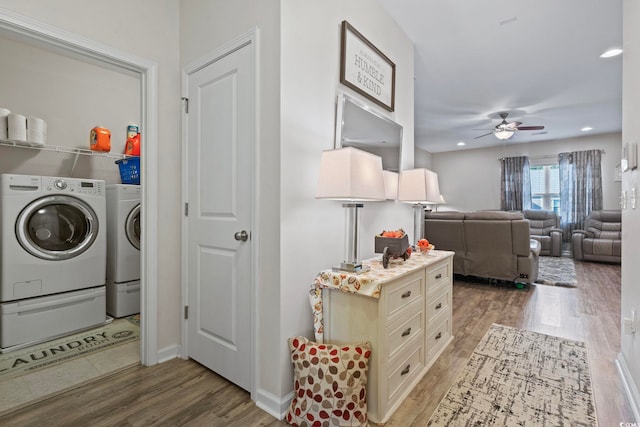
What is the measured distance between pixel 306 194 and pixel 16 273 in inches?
92.5

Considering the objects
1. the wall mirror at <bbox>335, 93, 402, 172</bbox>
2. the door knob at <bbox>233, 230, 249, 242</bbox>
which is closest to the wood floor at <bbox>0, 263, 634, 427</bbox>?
the door knob at <bbox>233, 230, 249, 242</bbox>

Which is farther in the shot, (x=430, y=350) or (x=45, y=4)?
(x=430, y=350)

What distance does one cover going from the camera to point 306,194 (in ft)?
5.83

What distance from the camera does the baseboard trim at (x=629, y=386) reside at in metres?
1.58

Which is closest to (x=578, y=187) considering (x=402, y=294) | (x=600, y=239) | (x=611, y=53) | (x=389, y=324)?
(x=600, y=239)

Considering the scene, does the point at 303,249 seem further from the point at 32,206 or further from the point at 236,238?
the point at 32,206

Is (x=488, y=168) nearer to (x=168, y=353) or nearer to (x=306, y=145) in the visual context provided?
(x=306, y=145)

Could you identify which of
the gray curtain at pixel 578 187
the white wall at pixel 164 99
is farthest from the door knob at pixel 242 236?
the gray curtain at pixel 578 187

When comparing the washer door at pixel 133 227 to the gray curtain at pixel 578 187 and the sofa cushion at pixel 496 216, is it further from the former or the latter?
the gray curtain at pixel 578 187

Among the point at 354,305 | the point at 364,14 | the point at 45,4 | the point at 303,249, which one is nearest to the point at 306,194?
the point at 303,249

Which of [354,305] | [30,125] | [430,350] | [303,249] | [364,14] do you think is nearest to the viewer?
[354,305]

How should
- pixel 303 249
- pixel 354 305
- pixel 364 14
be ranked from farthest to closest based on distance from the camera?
pixel 364 14, pixel 303 249, pixel 354 305

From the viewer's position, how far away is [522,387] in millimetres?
1870

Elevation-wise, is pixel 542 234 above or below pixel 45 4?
below
